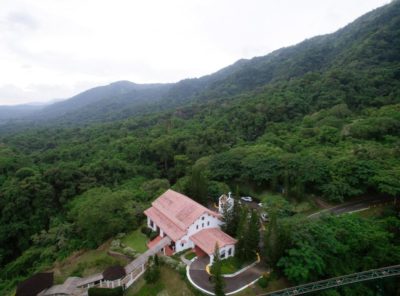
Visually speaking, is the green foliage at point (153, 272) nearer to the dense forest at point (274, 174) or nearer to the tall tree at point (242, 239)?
the tall tree at point (242, 239)

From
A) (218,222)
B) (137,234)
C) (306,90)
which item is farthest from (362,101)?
(137,234)

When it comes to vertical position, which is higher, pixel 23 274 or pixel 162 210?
pixel 162 210

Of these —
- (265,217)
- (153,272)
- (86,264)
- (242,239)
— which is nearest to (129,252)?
(86,264)

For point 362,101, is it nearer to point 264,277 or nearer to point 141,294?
point 264,277

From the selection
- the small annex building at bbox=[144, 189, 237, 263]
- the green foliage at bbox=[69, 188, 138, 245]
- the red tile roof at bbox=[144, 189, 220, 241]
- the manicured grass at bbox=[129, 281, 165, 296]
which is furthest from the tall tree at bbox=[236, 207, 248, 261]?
the green foliage at bbox=[69, 188, 138, 245]

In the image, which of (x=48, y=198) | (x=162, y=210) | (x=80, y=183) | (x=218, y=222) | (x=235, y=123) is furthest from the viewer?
(x=235, y=123)

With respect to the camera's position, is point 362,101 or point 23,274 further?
point 362,101
